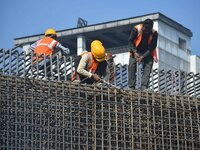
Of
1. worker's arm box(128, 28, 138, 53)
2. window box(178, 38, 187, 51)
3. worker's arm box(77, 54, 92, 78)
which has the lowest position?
worker's arm box(77, 54, 92, 78)

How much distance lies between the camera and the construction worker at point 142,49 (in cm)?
1800

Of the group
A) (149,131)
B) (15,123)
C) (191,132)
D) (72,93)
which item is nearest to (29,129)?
(15,123)

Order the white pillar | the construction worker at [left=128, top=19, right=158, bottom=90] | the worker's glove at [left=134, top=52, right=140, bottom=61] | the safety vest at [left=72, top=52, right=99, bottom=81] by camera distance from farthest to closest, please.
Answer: the white pillar → the worker's glove at [left=134, top=52, right=140, bottom=61] → the construction worker at [left=128, top=19, right=158, bottom=90] → the safety vest at [left=72, top=52, right=99, bottom=81]

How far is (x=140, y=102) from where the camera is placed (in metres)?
17.0

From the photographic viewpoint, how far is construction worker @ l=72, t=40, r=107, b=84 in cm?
1733

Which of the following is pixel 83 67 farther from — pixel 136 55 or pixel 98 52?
pixel 136 55

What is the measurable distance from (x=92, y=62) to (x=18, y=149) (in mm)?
3491

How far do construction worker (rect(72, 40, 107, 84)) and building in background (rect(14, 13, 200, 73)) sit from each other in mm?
28661

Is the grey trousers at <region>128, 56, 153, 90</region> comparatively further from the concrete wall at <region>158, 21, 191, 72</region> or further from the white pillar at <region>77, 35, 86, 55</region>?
the white pillar at <region>77, 35, 86, 55</region>

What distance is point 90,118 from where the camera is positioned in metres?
16.1

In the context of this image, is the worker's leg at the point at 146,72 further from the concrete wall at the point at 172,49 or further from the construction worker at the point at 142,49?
the concrete wall at the point at 172,49

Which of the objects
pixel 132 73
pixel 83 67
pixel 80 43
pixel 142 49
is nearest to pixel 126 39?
pixel 80 43

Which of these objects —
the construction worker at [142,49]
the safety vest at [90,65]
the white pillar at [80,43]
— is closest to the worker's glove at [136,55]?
the construction worker at [142,49]

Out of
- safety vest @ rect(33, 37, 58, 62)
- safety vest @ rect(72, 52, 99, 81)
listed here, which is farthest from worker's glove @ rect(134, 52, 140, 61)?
safety vest @ rect(33, 37, 58, 62)
